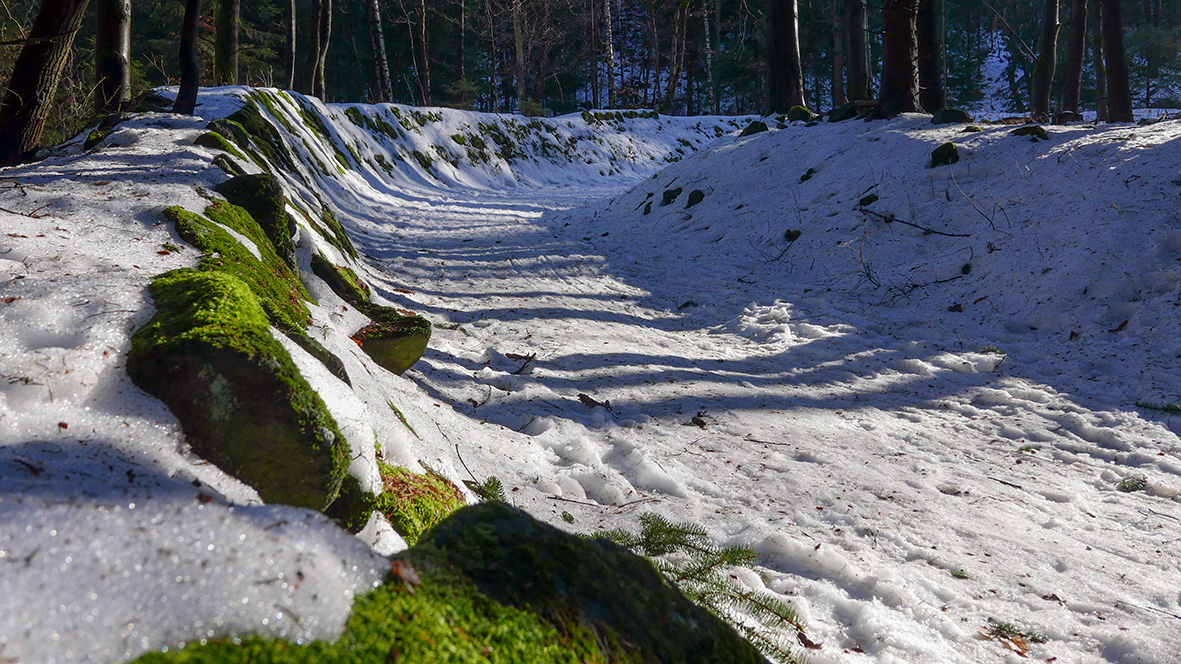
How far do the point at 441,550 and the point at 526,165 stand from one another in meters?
15.2

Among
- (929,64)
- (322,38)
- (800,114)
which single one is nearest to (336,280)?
(800,114)

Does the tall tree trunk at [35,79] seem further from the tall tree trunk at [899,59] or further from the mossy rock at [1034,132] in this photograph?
the tall tree trunk at [899,59]

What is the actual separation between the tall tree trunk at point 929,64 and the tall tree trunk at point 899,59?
90 cm

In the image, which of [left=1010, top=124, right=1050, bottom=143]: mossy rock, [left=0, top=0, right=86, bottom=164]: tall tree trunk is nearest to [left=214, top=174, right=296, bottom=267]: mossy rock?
[left=0, top=0, right=86, bottom=164]: tall tree trunk

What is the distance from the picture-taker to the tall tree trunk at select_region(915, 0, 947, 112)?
10.3m

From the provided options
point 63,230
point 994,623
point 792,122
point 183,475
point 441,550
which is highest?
point 792,122

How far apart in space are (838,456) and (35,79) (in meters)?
5.97

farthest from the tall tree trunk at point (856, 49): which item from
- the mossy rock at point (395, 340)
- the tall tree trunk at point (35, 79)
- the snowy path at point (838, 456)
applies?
the tall tree trunk at point (35, 79)

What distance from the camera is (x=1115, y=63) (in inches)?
400

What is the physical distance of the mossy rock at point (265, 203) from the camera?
386 centimetres

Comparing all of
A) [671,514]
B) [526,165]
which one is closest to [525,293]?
[671,514]

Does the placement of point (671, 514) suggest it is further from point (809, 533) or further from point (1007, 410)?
point (1007, 410)

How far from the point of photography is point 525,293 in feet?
21.3

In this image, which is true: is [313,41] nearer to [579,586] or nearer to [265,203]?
[265,203]
